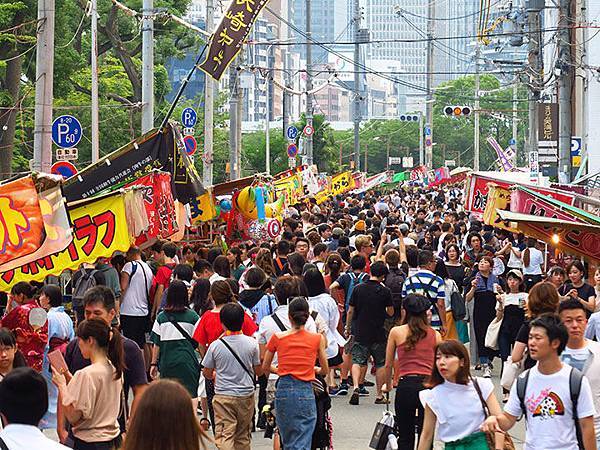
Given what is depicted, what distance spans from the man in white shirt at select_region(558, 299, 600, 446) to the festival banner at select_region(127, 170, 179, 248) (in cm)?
774

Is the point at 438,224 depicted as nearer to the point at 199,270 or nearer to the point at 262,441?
the point at 199,270

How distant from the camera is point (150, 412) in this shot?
4.89 m

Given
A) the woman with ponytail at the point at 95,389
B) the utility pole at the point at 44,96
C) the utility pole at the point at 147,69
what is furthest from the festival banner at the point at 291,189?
the woman with ponytail at the point at 95,389

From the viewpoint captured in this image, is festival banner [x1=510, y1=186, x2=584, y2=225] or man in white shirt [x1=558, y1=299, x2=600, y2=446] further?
festival banner [x1=510, y1=186, x2=584, y2=225]

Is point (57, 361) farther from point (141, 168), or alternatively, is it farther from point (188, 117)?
point (188, 117)

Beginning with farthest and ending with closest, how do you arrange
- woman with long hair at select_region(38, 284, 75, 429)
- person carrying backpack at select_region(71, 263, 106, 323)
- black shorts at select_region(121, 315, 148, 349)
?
black shorts at select_region(121, 315, 148, 349), person carrying backpack at select_region(71, 263, 106, 323), woman with long hair at select_region(38, 284, 75, 429)

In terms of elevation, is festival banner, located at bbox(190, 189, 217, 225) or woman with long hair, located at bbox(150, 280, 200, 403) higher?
festival banner, located at bbox(190, 189, 217, 225)

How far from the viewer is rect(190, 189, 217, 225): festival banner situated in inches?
835

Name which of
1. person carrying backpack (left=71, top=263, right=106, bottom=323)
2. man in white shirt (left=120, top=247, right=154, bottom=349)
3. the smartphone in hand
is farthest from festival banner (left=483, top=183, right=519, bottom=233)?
the smartphone in hand

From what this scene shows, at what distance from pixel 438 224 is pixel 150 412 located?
19.3m

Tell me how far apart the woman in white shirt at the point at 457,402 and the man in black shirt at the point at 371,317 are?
5898 millimetres

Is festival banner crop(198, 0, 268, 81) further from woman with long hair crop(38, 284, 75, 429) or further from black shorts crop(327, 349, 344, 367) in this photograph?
woman with long hair crop(38, 284, 75, 429)

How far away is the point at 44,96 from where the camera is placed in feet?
58.0

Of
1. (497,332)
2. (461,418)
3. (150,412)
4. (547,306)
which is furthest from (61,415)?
(497,332)
